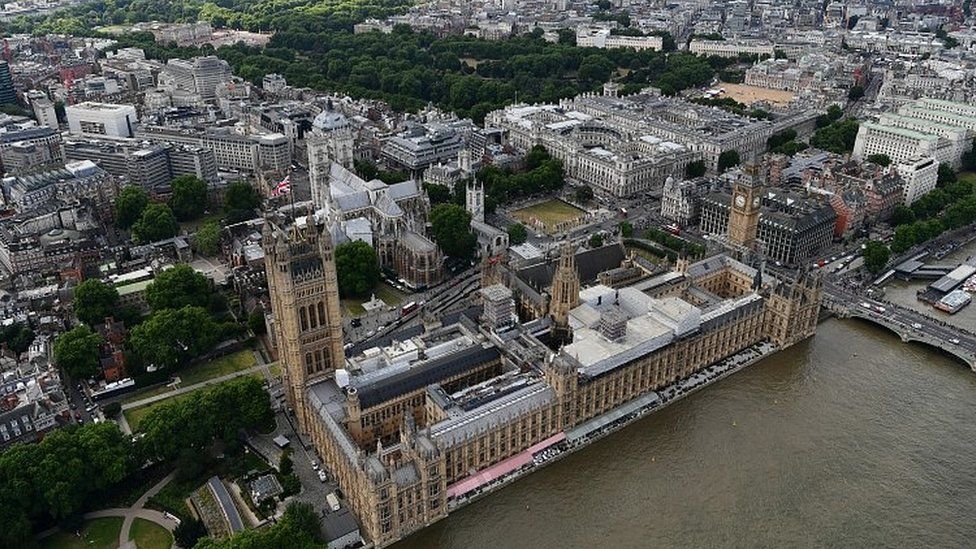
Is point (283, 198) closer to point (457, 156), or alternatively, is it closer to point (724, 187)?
point (457, 156)

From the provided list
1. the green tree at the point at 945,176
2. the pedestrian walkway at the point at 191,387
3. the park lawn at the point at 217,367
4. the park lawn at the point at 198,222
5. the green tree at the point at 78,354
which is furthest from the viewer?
the green tree at the point at 945,176

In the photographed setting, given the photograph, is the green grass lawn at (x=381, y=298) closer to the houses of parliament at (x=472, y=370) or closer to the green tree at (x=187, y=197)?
the houses of parliament at (x=472, y=370)

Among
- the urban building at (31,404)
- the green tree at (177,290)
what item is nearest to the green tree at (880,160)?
the green tree at (177,290)

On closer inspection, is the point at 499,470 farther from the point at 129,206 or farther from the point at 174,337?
the point at 129,206

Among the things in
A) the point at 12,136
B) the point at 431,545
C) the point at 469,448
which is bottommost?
the point at 431,545

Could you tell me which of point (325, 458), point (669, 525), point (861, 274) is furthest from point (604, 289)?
point (861, 274)

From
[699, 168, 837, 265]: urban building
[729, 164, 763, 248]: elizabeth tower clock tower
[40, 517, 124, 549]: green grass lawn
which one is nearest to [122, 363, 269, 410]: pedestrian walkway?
[40, 517, 124, 549]: green grass lawn

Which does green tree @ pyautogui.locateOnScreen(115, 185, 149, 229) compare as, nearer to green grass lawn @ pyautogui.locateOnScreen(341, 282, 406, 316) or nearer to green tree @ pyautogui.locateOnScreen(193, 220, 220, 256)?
green tree @ pyautogui.locateOnScreen(193, 220, 220, 256)
